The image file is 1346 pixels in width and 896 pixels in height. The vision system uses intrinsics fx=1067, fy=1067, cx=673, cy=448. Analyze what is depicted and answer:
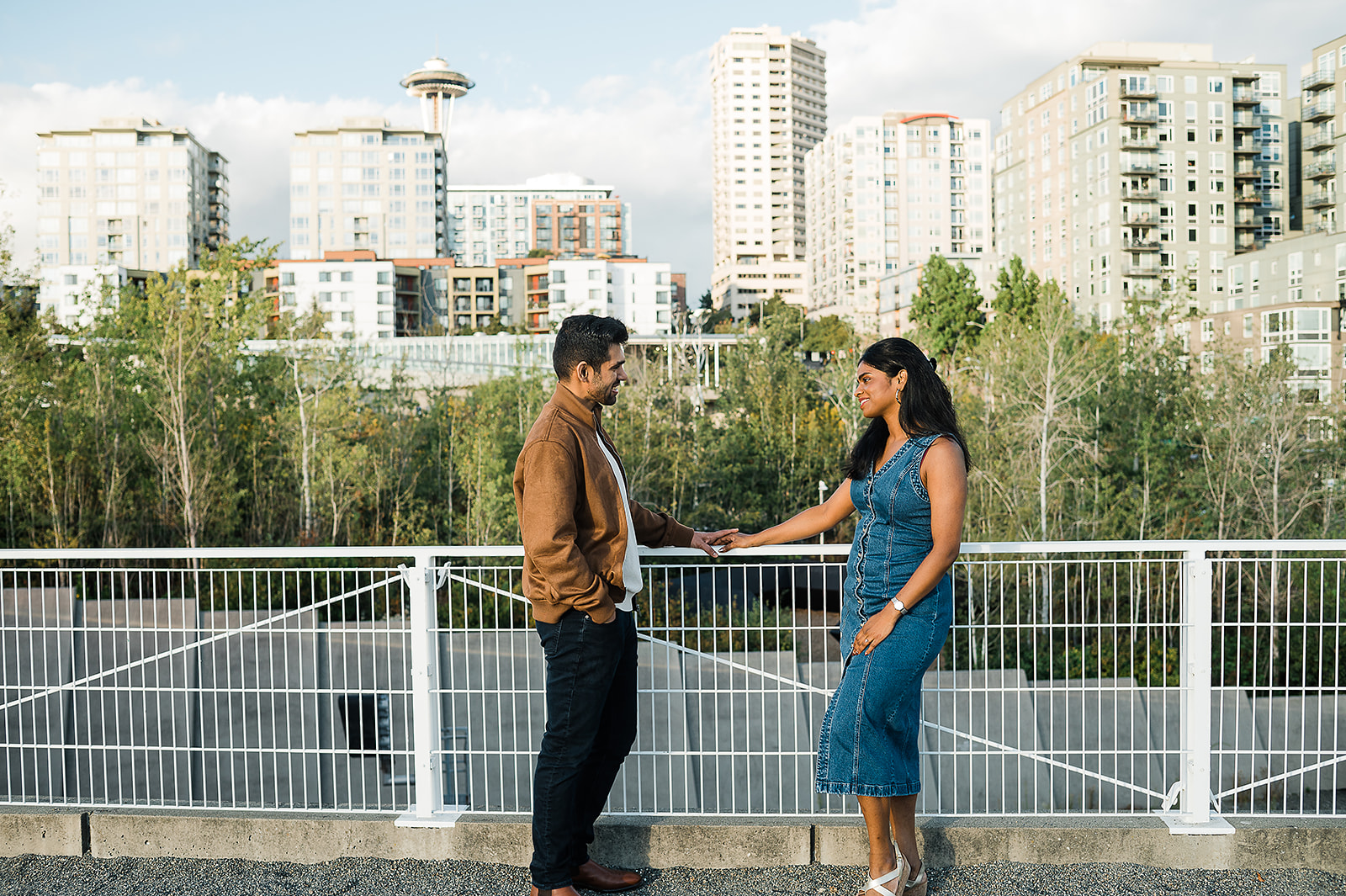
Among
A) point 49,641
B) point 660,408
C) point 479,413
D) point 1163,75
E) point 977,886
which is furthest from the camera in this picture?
point 1163,75

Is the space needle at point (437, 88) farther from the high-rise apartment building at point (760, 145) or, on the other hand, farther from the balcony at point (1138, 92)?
the balcony at point (1138, 92)

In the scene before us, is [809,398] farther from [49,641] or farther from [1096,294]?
[1096,294]

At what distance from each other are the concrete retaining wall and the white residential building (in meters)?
81.4

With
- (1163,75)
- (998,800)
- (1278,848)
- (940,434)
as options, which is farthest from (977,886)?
(1163,75)

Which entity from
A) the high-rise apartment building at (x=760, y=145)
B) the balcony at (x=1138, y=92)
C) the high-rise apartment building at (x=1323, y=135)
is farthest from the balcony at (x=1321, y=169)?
the high-rise apartment building at (x=760, y=145)

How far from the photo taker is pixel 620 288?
89.8 metres

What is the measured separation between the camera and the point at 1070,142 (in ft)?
227

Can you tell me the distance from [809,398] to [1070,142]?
54430mm

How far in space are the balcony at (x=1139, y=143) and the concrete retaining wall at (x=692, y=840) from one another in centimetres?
6905

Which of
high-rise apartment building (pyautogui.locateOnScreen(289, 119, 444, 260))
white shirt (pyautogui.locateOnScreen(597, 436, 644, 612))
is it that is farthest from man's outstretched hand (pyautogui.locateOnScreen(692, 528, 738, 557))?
high-rise apartment building (pyautogui.locateOnScreen(289, 119, 444, 260))

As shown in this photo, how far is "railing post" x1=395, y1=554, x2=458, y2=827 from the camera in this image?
3588 mm

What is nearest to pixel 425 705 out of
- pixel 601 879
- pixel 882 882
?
pixel 601 879

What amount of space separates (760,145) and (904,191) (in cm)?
3197

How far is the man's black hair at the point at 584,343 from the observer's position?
3.01 metres
